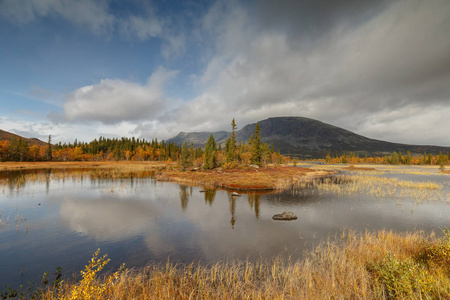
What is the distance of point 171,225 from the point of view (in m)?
24.9

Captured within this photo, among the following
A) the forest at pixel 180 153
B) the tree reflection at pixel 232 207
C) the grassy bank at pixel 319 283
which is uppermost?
the forest at pixel 180 153

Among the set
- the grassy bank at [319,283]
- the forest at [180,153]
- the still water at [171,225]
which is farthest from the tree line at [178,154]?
the grassy bank at [319,283]

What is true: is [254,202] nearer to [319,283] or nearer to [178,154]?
[319,283]

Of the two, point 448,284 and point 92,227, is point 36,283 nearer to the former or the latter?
point 92,227

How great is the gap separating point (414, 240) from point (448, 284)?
10.5 metres

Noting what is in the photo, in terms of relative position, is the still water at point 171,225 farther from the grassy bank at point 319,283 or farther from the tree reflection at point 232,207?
the grassy bank at point 319,283

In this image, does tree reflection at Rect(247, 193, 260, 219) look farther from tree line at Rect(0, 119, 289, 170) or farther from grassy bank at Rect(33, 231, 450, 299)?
tree line at Rect(0, 119, 289, 170)

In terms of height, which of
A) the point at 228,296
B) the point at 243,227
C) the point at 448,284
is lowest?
the point at 243,227

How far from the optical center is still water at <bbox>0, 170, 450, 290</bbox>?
667 inches

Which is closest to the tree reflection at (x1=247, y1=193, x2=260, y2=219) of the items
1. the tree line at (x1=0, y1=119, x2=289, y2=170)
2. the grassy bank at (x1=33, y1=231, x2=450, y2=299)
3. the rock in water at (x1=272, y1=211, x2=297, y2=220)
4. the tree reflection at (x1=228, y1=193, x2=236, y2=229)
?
the rock in water at (x1=272, y1=211, x2=297, y2=220)

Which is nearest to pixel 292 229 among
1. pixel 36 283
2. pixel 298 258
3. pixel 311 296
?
pixel 298 258

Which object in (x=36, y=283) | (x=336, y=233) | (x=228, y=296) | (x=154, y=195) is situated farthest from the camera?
(x=154, y=195)

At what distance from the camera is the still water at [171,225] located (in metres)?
16.9

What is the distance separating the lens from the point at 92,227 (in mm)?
23297
